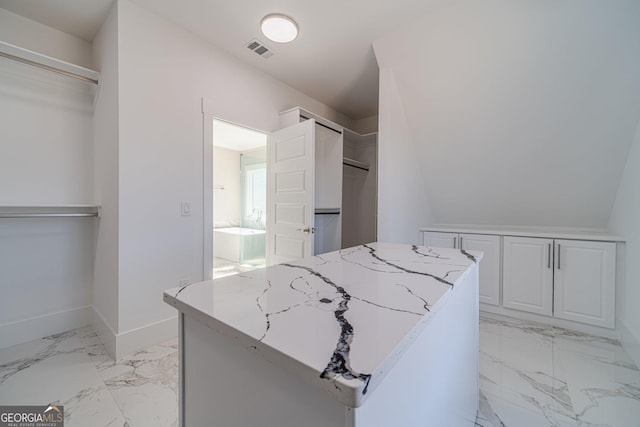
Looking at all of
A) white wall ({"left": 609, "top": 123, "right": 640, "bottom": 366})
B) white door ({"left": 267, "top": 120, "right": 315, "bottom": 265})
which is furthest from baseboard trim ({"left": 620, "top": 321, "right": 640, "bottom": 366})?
white door ({"left": 267, "top": 120, "right": 315, "bottom": 265})

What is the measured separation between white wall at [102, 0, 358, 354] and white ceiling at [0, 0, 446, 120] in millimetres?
203

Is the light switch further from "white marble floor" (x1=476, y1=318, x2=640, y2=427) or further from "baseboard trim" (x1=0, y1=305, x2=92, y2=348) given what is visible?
"white marble floor" (x1=476, y1=318, x2=640, y2=427)

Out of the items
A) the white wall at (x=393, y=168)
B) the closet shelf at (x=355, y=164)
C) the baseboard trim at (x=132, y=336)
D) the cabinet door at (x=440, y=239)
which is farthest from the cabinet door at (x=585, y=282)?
the baseboard trim at (x=132, y=336)

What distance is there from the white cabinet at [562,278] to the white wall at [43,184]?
4093 millimetres

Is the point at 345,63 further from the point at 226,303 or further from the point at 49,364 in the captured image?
the point at 49,364

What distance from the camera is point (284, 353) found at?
0.46 m

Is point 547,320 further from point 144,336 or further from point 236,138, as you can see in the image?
point 236,138

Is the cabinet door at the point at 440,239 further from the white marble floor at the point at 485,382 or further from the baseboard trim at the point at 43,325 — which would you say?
the baseboard trim at the point at 43,325

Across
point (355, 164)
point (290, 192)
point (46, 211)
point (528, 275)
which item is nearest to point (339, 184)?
point (355, 164)

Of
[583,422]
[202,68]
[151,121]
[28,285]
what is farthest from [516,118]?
[28,285]

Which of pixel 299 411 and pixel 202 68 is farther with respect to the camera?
pixel 202 68

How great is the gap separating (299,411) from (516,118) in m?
2.81

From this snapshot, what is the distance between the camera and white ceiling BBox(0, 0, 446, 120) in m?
2.00

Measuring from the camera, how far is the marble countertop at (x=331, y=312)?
0.43 metres
